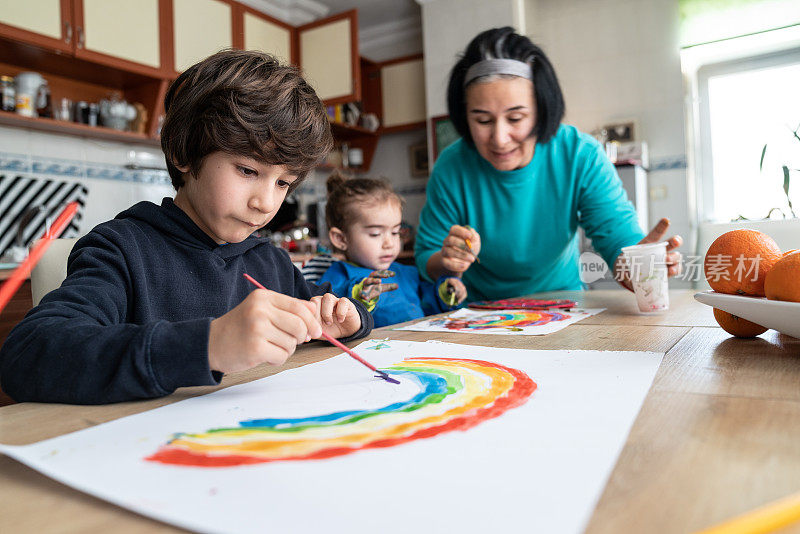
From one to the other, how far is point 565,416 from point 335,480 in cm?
21

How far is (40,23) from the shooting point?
8.09 feet

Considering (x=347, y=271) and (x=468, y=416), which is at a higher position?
(x=347, y=271)

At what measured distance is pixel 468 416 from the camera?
0.47 meters

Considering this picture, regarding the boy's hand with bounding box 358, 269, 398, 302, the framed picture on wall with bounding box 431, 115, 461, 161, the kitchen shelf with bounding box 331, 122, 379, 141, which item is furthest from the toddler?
the kitchen shelf with bounding box 331, 122, 379, 141

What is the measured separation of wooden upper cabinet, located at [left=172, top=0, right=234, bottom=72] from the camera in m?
3.11

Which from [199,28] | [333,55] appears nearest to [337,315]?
[199,28]

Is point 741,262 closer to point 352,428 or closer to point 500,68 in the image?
point 352,428

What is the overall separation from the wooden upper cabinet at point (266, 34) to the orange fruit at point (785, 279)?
3.30 m

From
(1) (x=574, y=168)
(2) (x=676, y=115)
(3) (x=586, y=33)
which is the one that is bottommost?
(1) (x=574, y=168)

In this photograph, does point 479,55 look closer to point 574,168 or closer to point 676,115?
point 574,168

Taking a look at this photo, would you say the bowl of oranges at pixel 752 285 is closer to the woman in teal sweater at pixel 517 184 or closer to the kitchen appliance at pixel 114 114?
the woman in teal sweater at pixel 517 184

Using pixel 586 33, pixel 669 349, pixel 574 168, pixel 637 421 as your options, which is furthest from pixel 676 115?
pixel 637 421

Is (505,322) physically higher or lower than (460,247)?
lower

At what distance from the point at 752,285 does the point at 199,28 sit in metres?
3.30
